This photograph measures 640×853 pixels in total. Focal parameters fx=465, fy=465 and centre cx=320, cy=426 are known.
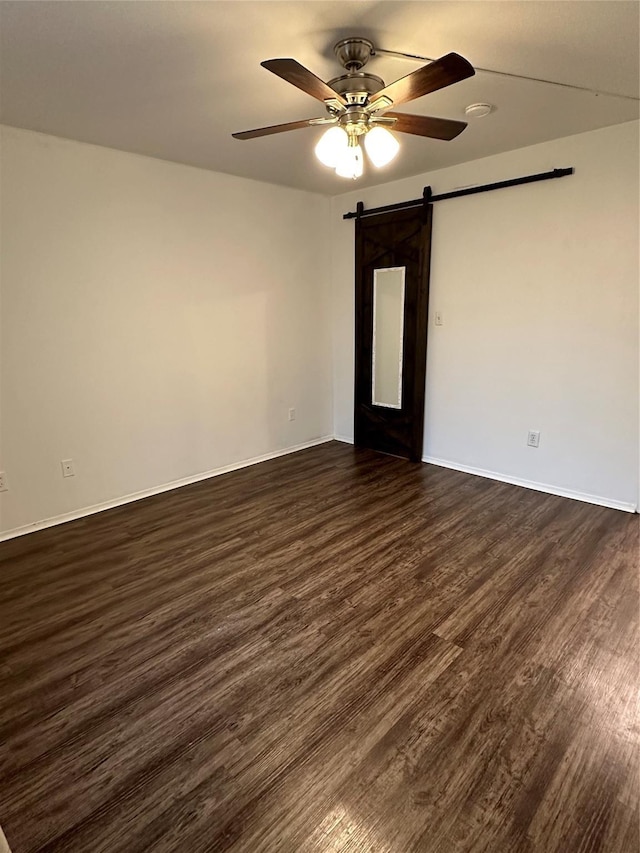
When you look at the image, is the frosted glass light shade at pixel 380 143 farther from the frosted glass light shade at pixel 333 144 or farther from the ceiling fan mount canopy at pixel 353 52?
the ceiling fan mount canopy at pixel 353 52

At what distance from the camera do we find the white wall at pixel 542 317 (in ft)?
9.95

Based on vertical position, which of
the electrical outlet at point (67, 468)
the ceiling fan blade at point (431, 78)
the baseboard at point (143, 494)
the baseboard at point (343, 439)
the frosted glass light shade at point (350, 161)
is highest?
the ceiling fan blade at point (431, 78)

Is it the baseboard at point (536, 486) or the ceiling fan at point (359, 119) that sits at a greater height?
the ceiling fan at point (359, 119)

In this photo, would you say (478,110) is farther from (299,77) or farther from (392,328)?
(392,328)

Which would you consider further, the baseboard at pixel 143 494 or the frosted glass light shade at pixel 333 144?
the baseboard at pixel 143 494

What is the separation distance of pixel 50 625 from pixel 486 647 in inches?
78.0

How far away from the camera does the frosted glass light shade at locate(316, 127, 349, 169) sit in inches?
74.1

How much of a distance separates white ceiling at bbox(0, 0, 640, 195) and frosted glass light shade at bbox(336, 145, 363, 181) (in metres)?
0.40

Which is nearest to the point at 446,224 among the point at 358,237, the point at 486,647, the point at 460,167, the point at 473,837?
the point at 460,167

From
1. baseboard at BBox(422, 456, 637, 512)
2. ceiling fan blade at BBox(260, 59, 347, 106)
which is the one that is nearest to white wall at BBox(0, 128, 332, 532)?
baseboard at BBox(422, 456, 637, 512)

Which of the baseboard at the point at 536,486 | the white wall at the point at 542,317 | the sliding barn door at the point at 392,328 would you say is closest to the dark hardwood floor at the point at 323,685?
the baseboard at the point at 536,486

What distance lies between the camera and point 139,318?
3395mm

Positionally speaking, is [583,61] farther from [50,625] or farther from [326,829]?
[50,625]

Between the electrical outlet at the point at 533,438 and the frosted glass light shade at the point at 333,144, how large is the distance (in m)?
2.54
